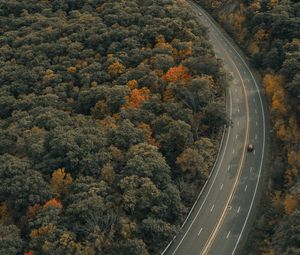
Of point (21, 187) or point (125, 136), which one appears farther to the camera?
point (125, 136)

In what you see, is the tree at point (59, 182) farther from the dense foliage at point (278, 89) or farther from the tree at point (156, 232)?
the dense foliage at point (278, 89)

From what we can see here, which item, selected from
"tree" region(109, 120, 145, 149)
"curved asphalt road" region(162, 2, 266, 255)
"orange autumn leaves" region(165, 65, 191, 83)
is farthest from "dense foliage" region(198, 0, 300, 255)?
"tree" region(109, 120, 145, 149)

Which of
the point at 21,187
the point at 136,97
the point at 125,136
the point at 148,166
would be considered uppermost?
the point at 136,97

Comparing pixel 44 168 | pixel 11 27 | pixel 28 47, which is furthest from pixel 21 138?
pixel 11 27

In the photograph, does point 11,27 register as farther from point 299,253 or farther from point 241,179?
point 299,253

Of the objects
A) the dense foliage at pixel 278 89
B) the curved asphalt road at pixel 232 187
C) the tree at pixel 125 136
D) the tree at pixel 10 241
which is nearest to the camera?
the tree at pixel 10 241

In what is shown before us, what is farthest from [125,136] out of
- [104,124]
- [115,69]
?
[115,69]

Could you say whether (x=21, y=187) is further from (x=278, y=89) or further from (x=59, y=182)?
(x=278, y=89)

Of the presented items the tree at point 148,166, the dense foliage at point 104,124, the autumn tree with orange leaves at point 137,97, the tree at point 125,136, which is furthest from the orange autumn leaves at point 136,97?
the tree at point 148,166
